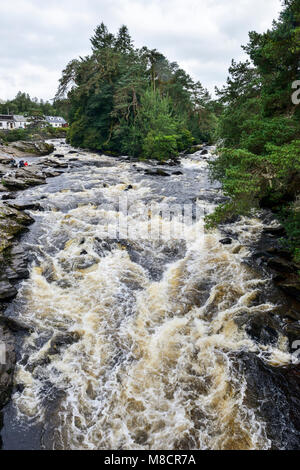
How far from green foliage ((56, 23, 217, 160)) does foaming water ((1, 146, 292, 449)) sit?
964 inches

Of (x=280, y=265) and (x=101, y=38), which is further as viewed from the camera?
(x=101, y=38)

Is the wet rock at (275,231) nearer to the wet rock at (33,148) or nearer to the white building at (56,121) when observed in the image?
the wet rock at (33,148)

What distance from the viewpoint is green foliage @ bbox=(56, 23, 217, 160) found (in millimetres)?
32281

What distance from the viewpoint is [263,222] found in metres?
13.0

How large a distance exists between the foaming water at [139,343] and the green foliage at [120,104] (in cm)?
2449

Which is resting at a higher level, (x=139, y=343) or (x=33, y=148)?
(x=33, y=148)

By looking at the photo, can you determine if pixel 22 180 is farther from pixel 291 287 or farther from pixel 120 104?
pixel 291 287

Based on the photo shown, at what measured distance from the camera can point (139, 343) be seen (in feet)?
21.1

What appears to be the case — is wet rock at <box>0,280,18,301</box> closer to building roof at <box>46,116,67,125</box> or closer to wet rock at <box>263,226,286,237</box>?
wet rock at <box>263,226,286,237</box>

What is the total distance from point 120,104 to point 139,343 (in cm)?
3297

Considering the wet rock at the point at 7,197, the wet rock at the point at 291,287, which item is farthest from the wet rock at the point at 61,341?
the wet rock at the point at 7,197

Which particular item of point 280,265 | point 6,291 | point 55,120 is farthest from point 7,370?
point 55,120

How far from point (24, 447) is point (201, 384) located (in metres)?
3.61

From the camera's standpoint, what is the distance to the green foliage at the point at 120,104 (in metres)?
32.3
